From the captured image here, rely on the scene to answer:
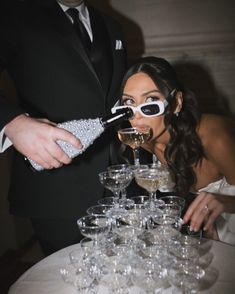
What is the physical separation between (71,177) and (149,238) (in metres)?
0.69

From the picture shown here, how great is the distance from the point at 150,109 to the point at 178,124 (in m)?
0.33

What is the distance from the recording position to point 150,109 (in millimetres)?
1880

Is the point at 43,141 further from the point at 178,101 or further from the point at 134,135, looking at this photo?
the point at 178,101

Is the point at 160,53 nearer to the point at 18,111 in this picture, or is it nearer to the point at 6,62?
the point at 6,62

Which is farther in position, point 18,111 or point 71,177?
point 71,177

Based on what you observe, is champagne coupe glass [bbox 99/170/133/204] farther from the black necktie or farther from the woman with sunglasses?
the black necktie

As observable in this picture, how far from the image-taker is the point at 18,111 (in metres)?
1.43

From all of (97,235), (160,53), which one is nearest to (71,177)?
(97,235)

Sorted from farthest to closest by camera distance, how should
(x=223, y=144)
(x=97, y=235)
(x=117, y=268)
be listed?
(x=223, y=144) → (x=97, y=235) → (x=117, y=268)

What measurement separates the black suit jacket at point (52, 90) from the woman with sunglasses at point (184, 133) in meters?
0.22

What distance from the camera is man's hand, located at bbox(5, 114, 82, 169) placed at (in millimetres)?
1269

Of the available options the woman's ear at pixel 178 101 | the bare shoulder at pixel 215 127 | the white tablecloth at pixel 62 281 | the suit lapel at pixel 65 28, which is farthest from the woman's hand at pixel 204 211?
the suit lapel at pixel 65 28

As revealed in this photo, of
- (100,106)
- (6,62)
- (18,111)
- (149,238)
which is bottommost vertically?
(149,238)

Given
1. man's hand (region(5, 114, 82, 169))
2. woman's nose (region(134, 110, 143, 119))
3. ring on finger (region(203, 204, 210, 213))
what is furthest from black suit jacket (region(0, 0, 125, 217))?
ring on finger (region(203, 204, 210, 213))
